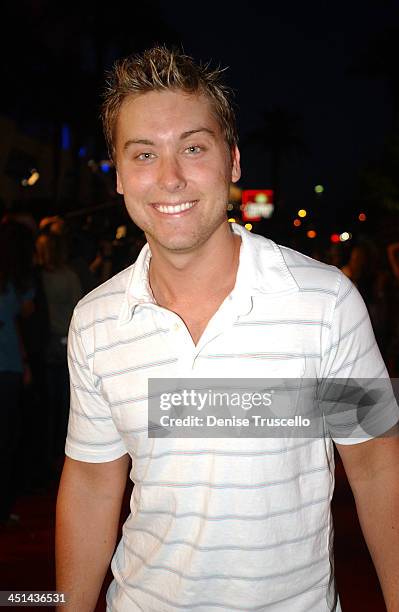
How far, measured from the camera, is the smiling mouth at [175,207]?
94.8 inches

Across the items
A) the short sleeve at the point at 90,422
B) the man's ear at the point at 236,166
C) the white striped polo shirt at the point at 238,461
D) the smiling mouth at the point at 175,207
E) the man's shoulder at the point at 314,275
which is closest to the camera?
the white striped polo shirt at the point at 238,461

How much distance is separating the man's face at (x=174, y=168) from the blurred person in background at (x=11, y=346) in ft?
13.5

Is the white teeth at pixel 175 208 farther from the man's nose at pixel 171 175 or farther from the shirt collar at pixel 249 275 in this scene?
the shirt collar at pixel 249 275

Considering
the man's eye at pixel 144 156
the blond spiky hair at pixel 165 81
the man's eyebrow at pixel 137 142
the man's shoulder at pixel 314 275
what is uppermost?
the blond spiky hair at pixel 165 81

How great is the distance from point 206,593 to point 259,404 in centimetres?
53

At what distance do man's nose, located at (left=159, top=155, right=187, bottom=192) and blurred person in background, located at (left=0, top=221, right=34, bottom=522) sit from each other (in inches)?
165

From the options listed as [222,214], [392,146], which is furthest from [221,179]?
[392,146]

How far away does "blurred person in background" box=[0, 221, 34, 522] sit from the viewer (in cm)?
644

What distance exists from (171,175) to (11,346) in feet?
14.1

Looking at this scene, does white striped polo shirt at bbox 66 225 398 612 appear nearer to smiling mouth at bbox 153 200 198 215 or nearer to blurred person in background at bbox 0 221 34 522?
smiling mouth at bbox 153 200 198 215

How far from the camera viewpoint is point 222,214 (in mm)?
2484

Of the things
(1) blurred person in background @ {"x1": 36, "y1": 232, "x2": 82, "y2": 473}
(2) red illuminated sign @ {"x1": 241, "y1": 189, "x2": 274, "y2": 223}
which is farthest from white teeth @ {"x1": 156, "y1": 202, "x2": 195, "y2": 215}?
(2) red illuminated sign @ {"x1": 241, "y1": 189, "x2": 274, "y2": 223}

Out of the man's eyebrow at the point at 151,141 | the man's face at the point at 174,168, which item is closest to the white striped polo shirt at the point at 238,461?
the man's face at the point at 174,168

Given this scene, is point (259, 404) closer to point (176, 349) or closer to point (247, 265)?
point (176, 349)
